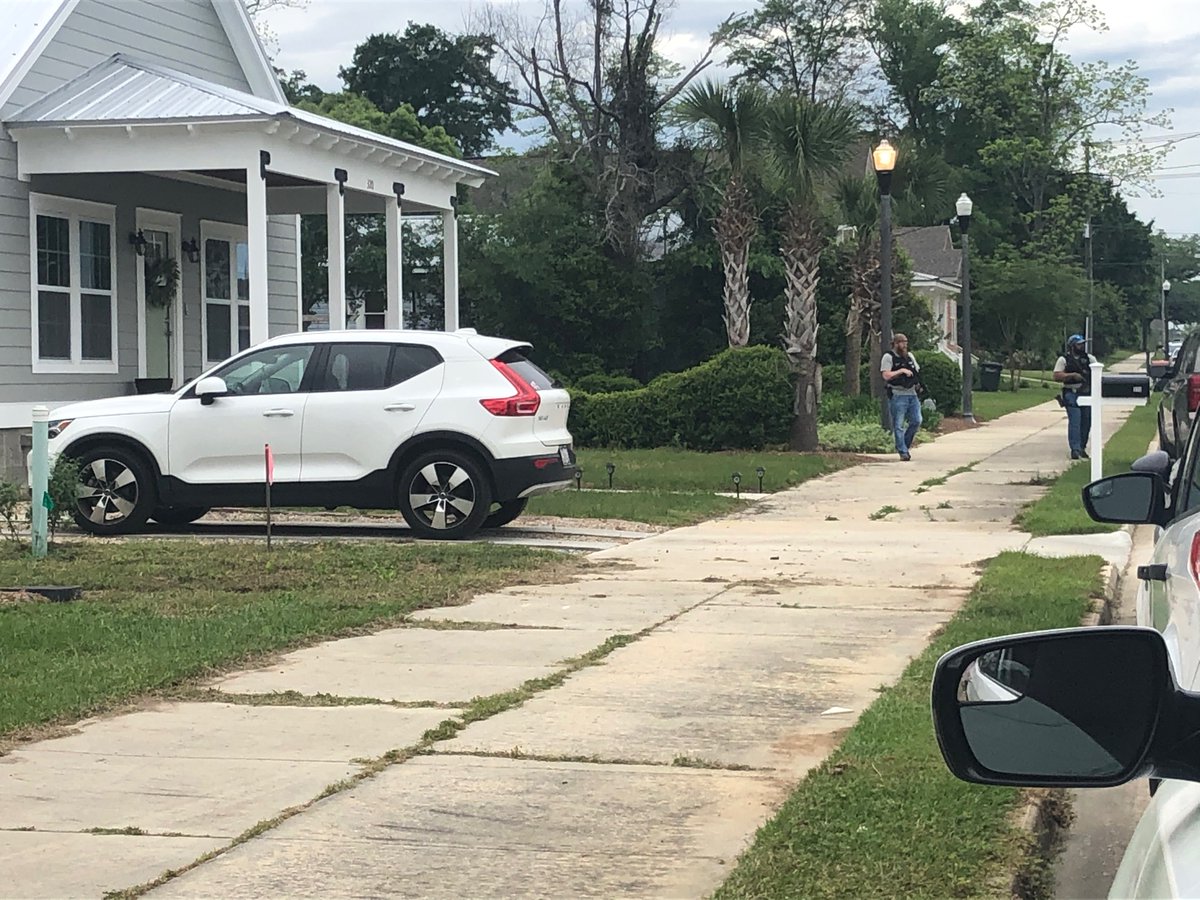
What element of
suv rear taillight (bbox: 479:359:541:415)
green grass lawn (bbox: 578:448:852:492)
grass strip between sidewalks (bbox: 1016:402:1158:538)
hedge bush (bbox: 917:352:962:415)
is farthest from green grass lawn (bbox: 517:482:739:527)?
hedge bush (bbox: 917:352:962:415)

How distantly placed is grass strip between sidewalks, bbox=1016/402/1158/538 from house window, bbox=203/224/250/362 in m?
11.0

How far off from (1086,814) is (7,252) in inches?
557

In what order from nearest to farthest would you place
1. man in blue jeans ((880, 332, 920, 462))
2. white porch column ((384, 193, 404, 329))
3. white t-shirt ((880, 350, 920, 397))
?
1. white porch column ((384, 193, 404, 329))
2. man in blue jeans ((880, 332, 920, 462))
3. white t-shirt ((880, 350, 920, 397))

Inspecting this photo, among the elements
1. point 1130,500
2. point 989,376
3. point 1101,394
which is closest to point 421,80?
point 989,376

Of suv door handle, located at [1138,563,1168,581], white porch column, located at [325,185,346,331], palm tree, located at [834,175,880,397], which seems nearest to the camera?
suv door handle, located at [1138,563,1168,581]

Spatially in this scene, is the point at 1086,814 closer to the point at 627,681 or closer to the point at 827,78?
the point at 627,681

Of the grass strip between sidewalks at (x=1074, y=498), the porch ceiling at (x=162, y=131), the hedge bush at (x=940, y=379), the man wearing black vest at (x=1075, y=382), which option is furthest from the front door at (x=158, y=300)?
the hedge bush at (x=940, y=379)

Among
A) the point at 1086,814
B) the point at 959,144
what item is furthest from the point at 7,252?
the point at 959,144

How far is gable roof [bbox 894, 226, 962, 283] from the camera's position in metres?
61.4

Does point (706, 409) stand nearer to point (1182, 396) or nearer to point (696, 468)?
point (696, 468)

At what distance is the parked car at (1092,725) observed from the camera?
1934 mm

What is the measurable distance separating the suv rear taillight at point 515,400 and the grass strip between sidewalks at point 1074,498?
441 centimetres

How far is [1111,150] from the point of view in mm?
65250

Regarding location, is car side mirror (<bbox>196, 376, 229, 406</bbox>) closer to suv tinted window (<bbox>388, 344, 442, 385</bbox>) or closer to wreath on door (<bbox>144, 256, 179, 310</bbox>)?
suv tinted window (<bbox>388, 344, 442, 385</bbox>)
